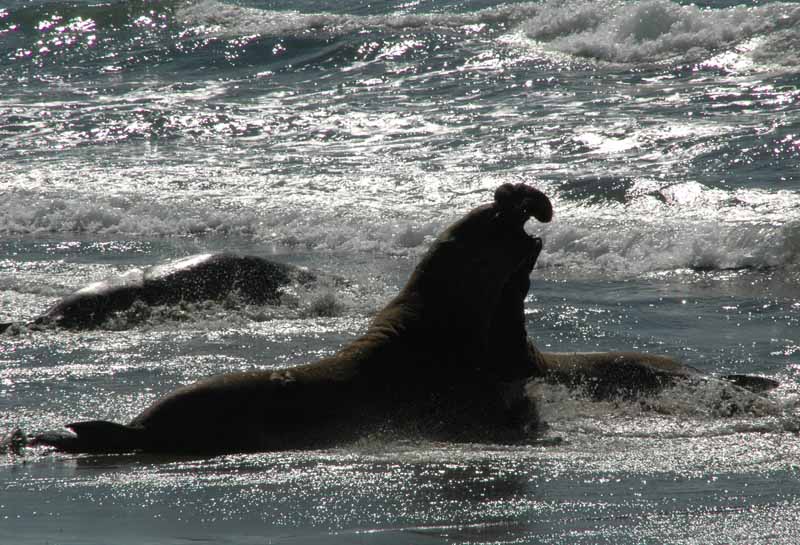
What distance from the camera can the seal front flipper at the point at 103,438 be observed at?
5.05m

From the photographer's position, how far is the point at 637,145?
50.8ft

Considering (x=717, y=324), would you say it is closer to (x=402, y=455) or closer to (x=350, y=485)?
(x=402, y=455)

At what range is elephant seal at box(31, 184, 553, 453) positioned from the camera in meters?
5.05

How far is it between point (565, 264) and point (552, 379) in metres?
5.35

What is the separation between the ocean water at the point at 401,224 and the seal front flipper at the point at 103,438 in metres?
0.08

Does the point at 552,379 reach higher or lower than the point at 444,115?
lower

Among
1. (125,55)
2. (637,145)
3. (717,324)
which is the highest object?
(125,55)

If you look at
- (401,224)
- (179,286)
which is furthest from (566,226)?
(179,286)

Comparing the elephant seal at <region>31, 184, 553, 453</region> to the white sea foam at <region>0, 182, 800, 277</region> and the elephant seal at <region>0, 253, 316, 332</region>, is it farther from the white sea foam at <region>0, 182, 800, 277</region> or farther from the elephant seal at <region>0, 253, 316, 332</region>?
the white sea foam at <region>0, 182, 800, 277</region>

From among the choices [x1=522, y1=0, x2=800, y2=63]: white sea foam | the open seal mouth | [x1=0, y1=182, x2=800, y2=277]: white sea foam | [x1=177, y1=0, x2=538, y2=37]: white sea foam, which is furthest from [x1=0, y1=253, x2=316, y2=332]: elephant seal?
[x1=177, y1=0, x2=538, y2=37]: white sea foam

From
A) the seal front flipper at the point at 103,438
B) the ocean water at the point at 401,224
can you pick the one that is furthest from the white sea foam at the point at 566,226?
the seal front flipper at the point at 103,438

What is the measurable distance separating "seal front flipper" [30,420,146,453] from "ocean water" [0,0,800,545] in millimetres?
80

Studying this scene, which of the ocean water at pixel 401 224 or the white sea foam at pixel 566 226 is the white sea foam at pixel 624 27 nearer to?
the ocean water at pixel 401 224

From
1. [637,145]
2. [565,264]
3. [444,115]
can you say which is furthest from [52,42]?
[565,264]
